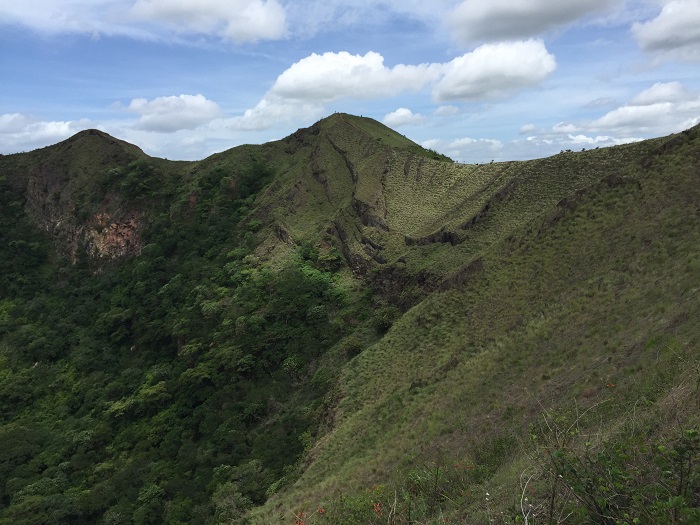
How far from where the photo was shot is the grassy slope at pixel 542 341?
12.1 m

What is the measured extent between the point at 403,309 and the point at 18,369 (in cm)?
3569

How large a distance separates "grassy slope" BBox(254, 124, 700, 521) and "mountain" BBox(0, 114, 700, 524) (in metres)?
0.11

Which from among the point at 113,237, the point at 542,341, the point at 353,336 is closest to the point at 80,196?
the point at 113,237

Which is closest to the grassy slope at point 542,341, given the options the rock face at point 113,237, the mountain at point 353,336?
the mountain at point 353,336

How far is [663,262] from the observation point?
54.8 ft

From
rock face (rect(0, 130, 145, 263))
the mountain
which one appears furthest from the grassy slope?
rock face (rect(0, 130, 145, 263))

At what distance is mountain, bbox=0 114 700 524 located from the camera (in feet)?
31.5

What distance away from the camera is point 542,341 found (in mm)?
17234

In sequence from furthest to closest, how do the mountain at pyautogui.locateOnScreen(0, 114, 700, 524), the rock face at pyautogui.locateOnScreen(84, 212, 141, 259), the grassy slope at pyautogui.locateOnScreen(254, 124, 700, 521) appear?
the rock face at pyautogui.locateOnScreen(84, 212, 141, 259) → the grassy slope at pyautogui.locateOnScreen(254, 124, 700, 521) → the mountain at pyautogui.locateOnScreen(0, 114, 700, 524)

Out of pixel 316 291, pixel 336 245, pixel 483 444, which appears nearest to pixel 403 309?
pixel 316 291

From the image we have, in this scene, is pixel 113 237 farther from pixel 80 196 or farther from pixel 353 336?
pixel 353 336

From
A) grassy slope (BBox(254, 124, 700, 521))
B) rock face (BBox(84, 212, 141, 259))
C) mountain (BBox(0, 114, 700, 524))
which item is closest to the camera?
mountain (BBox(0, 114, 700, 524))

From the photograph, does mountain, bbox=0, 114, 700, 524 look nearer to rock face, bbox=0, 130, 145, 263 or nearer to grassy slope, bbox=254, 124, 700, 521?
grassy slope, bbox=254, 124, 700, 521

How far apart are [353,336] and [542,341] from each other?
1419 cm
